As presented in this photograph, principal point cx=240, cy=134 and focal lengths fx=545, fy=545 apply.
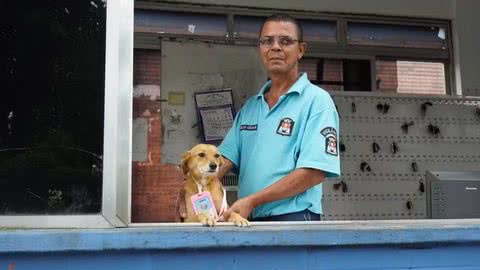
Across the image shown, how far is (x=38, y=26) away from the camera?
1.44 metres

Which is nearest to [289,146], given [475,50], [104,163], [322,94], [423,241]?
[322,94]

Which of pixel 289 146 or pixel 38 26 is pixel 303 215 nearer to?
pixel 289 146

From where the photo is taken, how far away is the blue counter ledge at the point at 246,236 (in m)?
1.39

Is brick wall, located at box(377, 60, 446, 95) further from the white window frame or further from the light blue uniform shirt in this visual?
the white window frame

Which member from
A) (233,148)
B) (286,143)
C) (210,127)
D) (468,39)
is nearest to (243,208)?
(286,143)

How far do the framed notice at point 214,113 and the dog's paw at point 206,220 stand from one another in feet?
8.12

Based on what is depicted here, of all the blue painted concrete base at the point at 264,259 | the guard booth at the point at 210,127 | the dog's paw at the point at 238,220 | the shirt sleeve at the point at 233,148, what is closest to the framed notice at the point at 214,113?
the guard booth at the point at 210,127

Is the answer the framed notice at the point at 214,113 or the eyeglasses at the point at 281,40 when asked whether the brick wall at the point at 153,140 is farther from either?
the eyeglasses at the point at 281,40

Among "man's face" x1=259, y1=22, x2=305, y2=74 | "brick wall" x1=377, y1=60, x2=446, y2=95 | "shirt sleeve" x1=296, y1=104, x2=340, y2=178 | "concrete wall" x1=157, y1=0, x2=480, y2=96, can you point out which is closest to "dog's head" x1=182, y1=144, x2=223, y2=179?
"shirt sleeve" x1=296, y1=104, x2=340, y2=178

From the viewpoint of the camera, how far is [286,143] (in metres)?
1.88

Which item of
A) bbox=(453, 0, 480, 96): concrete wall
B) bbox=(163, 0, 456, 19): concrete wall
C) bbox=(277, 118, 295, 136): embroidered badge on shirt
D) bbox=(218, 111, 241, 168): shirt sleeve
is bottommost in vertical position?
bbox=(218, 111, 241, 168): shirt sleeve

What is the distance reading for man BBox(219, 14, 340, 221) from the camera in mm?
1778

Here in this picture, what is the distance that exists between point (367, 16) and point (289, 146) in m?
3.10

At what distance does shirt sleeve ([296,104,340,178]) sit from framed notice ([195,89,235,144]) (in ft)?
7.59
